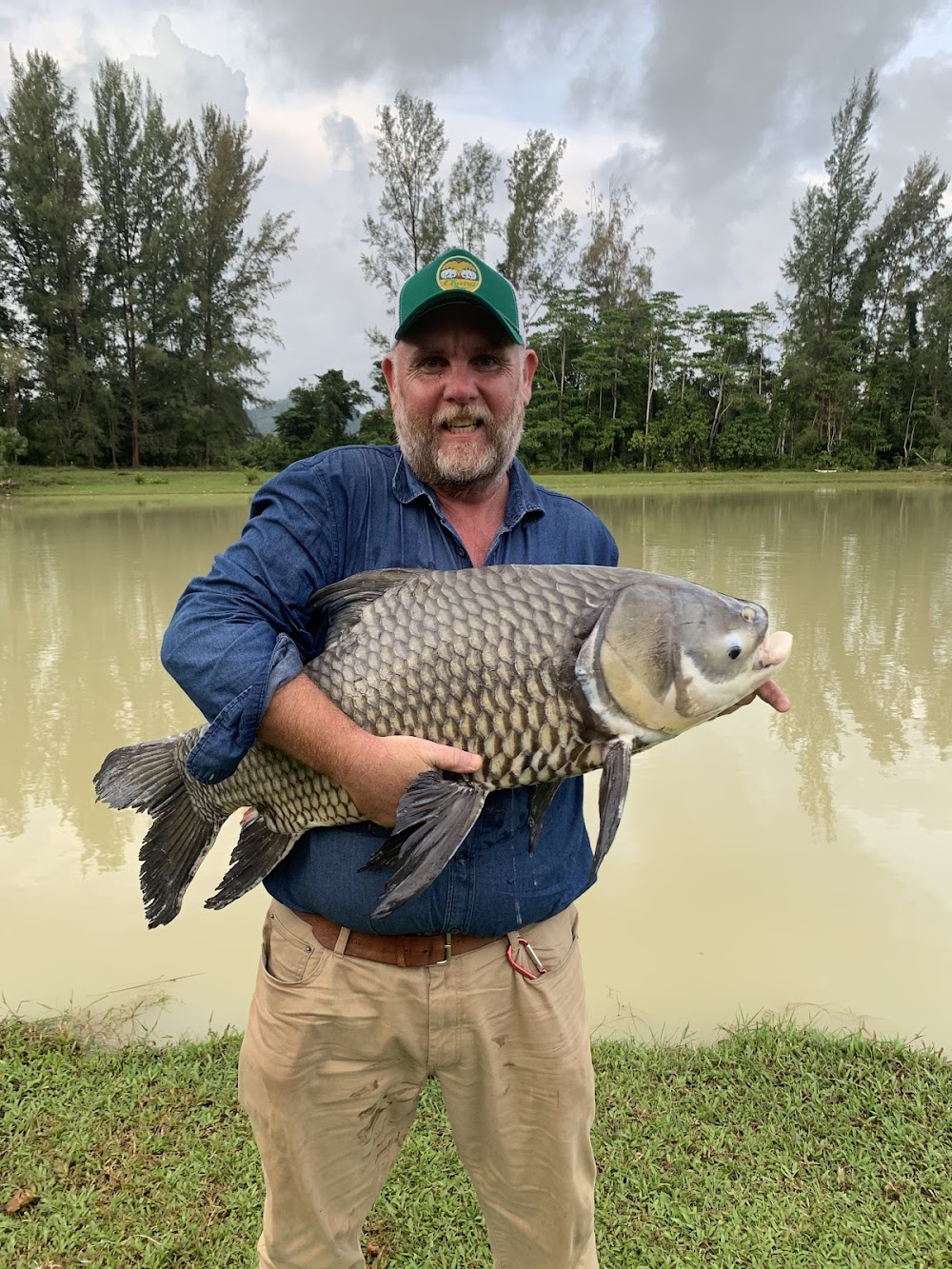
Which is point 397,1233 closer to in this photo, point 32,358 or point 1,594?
point 1,594

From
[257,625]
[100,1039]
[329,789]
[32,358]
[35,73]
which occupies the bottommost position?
[100,1039]

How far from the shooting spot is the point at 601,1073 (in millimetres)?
2594

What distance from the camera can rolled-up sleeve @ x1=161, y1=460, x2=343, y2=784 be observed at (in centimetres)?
156

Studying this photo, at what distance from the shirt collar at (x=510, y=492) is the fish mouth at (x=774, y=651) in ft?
1.99

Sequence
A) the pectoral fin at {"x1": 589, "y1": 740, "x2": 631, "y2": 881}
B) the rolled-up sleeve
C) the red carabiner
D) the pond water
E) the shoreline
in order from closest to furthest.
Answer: the pectoral fin at {"x1": 589, "y1": 740, "x2": 631, "y2": 881}
the rolled-up sleeve
the red carabiner
the pond water
the shoreline

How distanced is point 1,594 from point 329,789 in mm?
9204

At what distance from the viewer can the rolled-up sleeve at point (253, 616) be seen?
1.56 meters

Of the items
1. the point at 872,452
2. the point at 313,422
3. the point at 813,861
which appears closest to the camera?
the point at 813,861

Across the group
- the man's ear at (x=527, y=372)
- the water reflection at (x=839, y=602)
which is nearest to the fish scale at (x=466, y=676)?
the man's ear at (x=527, y=372)

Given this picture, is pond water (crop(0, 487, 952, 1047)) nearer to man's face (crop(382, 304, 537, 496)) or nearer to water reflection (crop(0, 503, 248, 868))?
water reflection (crop(0, 503, 248, 868))

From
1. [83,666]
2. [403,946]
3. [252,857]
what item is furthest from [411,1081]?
[83,666]

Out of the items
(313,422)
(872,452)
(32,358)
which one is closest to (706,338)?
(872,452)

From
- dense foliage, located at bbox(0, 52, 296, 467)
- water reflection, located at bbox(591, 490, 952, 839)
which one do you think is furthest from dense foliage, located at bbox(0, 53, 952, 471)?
water reflection, located at bbox(591, 490, 952, 839)

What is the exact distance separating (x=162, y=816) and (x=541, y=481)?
28.9m
